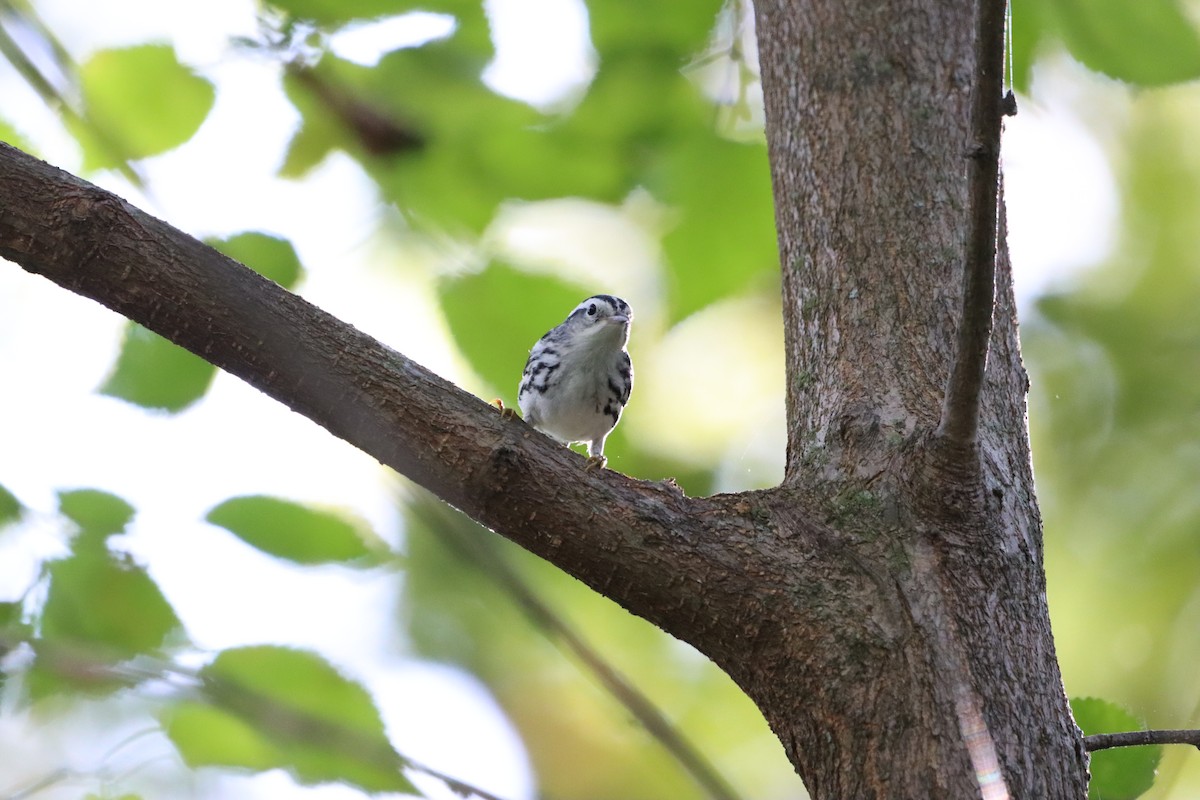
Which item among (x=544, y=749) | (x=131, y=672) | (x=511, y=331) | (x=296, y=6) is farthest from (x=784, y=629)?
(x=544, y=749)

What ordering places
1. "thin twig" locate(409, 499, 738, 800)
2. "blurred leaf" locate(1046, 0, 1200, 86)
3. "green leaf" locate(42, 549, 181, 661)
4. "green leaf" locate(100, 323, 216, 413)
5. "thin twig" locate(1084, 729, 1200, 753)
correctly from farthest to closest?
"thin twig" locate(1084, 729, 1200, 753), "blurred leaf" locate(1046, 0, 1200, 86), "green leaf" locate(100, 323, 216, 413), "green leaf" locate(42, 549, 181, 661), "thin twig" locate(409, 499, 738, 800)

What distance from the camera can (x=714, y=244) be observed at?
66.7 inches

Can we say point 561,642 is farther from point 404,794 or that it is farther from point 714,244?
point 714,244

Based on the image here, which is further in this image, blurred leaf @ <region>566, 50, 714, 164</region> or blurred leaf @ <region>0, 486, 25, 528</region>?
blurred leaf @ <region>566, 50, 714, 164</region>

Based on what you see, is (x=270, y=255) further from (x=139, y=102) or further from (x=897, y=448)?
(x=897, y=448)

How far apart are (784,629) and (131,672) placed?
0.99 metres

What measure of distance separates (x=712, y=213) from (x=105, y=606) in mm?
961

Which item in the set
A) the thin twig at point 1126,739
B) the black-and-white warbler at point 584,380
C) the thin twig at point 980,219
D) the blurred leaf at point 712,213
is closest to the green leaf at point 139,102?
the blurred leaf at point 712,213

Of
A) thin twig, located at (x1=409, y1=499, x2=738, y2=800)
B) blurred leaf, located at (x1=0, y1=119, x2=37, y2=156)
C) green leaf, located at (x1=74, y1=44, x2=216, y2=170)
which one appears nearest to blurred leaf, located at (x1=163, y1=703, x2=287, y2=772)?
thin twig, located at (x1=409, y1=499, x2=738, y2=800)

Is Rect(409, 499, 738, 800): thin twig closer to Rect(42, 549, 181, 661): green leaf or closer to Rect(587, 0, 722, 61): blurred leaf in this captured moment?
Rect(42, 549, 181, 661): green leaf

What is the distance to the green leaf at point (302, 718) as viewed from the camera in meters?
1.19

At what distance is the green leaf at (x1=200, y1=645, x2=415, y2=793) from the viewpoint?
3.90 ft

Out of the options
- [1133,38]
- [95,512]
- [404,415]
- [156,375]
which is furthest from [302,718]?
[1133,38]

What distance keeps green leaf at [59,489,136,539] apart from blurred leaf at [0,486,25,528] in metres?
0.05
